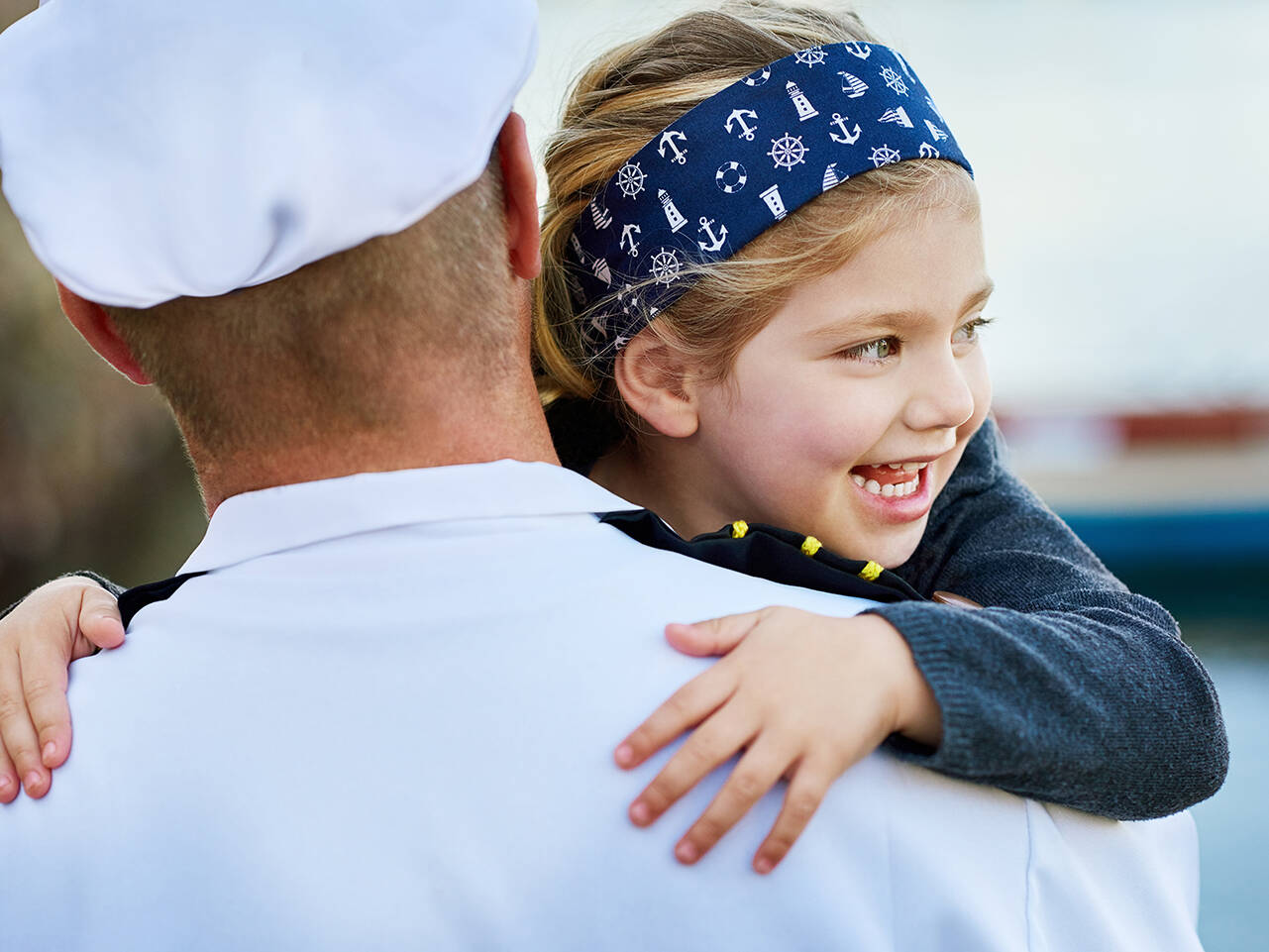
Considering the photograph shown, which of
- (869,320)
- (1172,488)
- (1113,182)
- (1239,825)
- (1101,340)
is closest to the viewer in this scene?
(869,320)

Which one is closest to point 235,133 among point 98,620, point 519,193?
point 519,193

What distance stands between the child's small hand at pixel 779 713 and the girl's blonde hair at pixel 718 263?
0.62 m

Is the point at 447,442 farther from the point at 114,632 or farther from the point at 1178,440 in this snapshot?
the point at 1178,440

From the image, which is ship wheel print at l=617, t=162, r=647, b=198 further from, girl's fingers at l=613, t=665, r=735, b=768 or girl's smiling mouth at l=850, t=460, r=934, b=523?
girl's fingers at l=613, t=665, r=735, b=768

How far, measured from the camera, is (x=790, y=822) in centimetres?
93

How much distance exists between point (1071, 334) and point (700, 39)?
11.8 meters

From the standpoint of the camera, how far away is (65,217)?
39.1 inches

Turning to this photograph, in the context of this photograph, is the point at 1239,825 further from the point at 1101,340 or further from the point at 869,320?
the point at 1101,340

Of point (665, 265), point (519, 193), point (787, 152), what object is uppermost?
point (519, 193)

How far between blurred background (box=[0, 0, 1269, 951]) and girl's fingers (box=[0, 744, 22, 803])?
1.16 metres

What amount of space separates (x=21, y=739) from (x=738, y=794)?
58 cm

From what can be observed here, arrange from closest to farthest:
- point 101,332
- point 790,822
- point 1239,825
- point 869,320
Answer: point 790,822 → point 101,332 → point 869,320 → point 1239,825

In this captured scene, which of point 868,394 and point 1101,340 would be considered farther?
point 1101,340

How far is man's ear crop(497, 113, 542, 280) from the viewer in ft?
3.63
